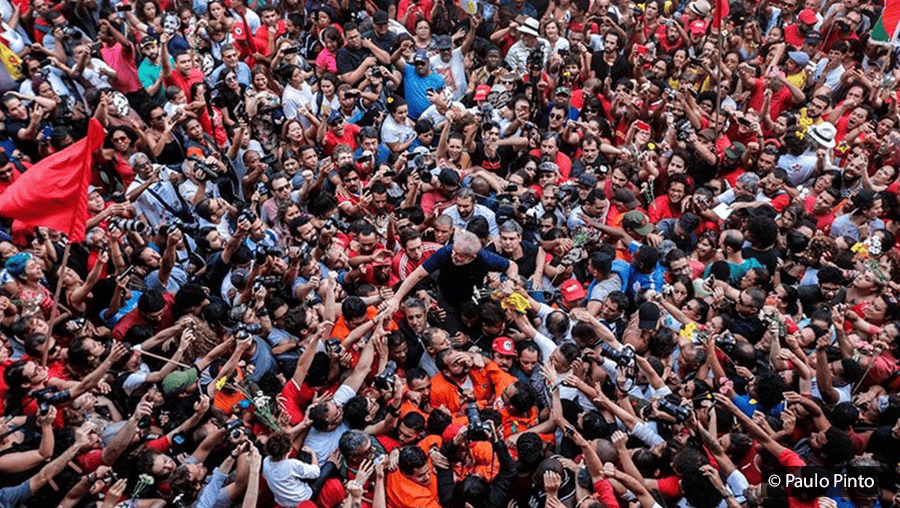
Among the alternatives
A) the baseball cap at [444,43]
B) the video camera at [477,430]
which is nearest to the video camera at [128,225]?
the video camera at [477,430]

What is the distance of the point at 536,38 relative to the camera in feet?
33.1

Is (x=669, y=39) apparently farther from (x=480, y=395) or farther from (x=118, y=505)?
(x=118, y=505)

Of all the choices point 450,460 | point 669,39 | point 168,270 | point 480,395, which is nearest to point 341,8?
point 669,39

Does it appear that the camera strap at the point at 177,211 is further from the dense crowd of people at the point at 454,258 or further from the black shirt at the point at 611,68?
the black shirt at the point at 611,68

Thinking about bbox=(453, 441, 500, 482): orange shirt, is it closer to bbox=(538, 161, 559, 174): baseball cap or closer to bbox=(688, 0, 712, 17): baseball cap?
bbox=(538, 161, 559, 174): baseball cap

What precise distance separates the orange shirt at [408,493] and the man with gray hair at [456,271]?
5.23 feet

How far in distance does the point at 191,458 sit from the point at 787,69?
327 inches

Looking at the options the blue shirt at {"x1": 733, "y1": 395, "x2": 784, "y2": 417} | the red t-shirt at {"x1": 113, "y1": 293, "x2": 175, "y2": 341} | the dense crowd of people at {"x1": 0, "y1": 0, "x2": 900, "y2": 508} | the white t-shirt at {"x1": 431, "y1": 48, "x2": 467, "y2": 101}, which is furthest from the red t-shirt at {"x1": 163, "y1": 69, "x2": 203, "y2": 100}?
the blue shirt at {"x1": 733, "y1": 395, "x2": 784, "y2": 417}

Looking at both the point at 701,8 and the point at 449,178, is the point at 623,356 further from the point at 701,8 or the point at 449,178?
the point at 701,8

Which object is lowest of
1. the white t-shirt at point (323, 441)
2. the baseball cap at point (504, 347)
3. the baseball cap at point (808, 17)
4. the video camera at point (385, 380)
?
the white t-shirt at point (323, 441)

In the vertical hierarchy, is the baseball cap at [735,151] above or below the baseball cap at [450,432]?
above

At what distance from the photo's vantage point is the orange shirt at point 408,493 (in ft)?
16.8

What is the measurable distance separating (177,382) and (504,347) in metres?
2.26

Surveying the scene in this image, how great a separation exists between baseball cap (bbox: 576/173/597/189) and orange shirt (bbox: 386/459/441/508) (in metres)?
3.76
